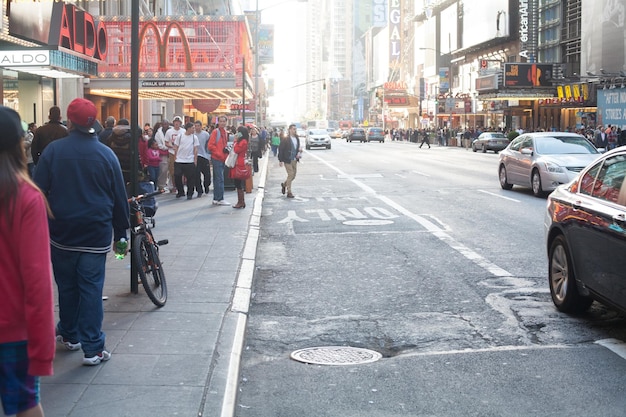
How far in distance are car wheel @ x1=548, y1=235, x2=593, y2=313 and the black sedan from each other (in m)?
47.9

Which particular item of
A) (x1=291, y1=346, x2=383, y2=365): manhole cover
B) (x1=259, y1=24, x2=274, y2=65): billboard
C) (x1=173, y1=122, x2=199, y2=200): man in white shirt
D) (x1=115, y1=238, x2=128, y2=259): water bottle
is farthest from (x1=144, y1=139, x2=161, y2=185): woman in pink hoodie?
(x1=259, y1=24, x2=274, y2=65): billboard

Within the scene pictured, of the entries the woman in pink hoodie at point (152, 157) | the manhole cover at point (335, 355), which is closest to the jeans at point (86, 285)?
the manhole cover at point (335, 355)

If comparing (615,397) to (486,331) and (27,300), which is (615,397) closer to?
(486,331)

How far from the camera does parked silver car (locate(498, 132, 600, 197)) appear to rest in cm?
1939

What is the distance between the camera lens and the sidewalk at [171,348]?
525 cm

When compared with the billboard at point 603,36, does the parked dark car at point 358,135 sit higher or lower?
lower

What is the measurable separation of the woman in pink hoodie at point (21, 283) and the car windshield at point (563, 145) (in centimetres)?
1845

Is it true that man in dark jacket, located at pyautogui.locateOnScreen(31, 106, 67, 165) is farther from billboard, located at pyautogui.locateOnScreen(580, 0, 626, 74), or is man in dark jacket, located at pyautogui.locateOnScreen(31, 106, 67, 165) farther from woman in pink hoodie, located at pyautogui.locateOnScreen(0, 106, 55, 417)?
billboard, located at pyautogui.locateOnScreen(580, 0, 626, 74)

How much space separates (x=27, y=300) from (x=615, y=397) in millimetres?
3844

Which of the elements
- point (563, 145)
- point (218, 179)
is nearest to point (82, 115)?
point (218, 179)

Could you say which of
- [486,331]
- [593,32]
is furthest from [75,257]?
[593,32]

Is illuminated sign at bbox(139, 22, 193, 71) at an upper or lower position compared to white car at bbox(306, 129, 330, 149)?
upper

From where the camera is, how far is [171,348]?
6.54 m

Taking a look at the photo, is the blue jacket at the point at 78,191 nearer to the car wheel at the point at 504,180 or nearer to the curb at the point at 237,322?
the curb at the point at 237,322
